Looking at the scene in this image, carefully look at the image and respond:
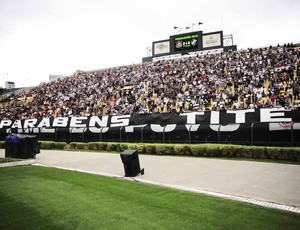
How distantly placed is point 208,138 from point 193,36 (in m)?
26.2

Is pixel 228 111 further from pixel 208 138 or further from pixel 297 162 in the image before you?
pixel 297 162

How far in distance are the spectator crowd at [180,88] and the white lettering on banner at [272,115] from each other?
394 centimetres

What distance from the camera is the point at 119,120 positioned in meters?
23.6

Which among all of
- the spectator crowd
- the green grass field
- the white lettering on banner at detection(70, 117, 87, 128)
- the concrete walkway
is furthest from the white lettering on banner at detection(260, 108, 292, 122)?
the white lettering on banner at detection(70, 117, 87, 128)

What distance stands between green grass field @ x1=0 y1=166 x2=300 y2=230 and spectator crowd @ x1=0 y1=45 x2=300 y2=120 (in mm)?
16888

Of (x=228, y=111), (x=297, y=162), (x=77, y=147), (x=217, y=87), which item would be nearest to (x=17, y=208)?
(x=297, y=162)

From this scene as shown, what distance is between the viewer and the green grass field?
5090 mm

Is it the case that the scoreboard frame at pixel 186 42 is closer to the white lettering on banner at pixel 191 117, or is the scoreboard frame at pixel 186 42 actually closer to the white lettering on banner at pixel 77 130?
the white lettering on banner at pixel 191 117

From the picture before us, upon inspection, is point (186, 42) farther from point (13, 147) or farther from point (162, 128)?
point (13, 147)

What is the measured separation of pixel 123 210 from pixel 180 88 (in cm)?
2529

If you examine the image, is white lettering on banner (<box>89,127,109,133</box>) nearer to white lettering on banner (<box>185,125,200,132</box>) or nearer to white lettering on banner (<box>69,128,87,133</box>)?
white lettering on banner (<box>69,128,87,133</box>)

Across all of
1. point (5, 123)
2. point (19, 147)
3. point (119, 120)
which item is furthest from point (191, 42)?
point (19, 147)

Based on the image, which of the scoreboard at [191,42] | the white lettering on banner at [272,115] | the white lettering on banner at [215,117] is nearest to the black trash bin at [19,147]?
the white lettering on banner at [215,117]

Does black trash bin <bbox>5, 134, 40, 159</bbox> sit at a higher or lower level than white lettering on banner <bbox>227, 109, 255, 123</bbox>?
lower
